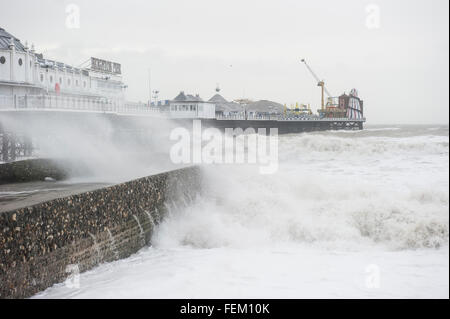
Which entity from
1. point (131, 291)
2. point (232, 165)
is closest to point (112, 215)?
point (131, 291)

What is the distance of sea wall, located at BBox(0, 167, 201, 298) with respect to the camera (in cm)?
457

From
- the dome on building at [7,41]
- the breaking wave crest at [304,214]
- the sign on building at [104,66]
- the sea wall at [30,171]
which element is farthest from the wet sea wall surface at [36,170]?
the sign on building at [104,66]

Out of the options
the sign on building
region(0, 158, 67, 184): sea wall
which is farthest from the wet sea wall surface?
the sign on building

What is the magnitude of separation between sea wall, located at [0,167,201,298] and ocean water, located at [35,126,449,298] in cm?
21

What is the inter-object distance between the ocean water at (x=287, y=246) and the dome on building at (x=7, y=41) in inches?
607

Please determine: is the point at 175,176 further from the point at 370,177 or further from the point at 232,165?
the point at 370,177

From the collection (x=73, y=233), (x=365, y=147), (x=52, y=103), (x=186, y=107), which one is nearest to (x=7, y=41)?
(x=52, y=103)

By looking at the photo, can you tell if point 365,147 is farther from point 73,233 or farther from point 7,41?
point 73,233

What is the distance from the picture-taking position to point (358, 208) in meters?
9.38

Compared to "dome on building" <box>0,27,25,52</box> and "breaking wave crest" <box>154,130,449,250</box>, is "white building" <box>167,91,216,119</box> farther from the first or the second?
"breaking wave crest" <box>154,130,449,250</box>

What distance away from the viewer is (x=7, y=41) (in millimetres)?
22703

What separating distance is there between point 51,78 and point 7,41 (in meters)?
8.79

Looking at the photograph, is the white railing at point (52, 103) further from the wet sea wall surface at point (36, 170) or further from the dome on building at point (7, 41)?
the wet sea wall surface at point (36, 170)

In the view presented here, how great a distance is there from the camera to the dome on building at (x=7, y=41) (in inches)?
872
